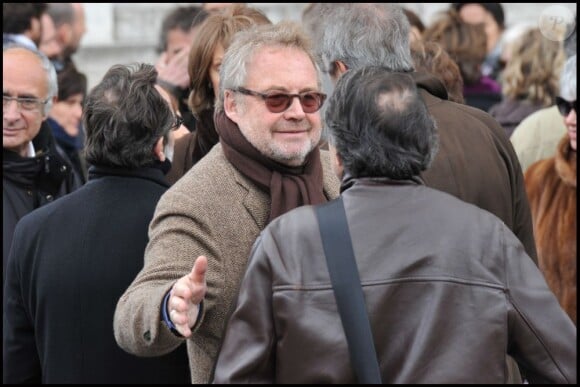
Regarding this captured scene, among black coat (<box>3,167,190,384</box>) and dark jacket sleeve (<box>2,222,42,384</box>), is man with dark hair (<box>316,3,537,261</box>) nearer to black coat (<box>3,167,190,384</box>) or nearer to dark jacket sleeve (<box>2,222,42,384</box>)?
black coat (<box>3,167,190,384</box>)

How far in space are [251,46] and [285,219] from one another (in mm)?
1069

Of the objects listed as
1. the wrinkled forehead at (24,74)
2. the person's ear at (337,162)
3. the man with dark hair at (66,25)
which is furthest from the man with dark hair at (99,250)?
the man with dark hair at (66,25)

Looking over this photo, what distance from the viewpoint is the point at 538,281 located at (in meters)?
3.33

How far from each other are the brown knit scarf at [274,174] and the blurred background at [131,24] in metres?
10.3

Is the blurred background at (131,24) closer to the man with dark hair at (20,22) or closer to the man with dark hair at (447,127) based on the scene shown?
the man with dark hair at (20,22)

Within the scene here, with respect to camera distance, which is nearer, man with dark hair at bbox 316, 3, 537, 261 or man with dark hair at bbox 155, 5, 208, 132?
man with dark hair at bbox 316, 3, 537, 261

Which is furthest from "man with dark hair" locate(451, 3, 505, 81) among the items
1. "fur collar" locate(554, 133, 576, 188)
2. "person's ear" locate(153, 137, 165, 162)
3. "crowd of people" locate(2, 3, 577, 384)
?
"person's ear" locate(153, 137, 165, 162)

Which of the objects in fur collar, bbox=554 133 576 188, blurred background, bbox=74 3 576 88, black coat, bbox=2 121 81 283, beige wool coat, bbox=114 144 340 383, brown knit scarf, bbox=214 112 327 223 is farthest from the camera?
blurred background, bbox=74 3 576 88

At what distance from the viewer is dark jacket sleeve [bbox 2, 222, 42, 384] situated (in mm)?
4574

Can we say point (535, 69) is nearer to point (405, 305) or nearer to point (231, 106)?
point (231, 106)

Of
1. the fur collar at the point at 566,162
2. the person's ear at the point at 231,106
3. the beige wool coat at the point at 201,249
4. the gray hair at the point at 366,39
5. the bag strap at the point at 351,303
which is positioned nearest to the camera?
the bag strap at the point at 351,303

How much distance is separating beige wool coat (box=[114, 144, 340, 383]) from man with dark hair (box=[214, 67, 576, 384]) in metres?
0.55

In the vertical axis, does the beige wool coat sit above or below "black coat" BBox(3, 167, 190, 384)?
above

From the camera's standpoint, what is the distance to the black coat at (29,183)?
5434mm
